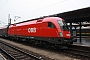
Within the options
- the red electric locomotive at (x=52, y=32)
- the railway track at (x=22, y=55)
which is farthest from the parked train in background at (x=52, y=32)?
the railway track at (x=22, y=55)

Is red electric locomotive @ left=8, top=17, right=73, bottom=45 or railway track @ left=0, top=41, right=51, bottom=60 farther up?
red electric locomotive @ left=8, top=17, right=73, bottom=45

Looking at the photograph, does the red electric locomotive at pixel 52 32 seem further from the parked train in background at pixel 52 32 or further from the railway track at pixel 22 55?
the railway track at pixel 22 55

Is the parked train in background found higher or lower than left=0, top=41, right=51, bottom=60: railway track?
higher

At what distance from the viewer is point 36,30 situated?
1719 centimetres

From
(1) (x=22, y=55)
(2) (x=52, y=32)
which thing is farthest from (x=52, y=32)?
(1) (x=22, y=55)

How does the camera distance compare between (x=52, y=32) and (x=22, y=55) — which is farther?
(x=52, y=32)

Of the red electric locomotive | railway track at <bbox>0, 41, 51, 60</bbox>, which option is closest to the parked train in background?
the red electric locomotive

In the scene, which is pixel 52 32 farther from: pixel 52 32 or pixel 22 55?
pixel 22 55

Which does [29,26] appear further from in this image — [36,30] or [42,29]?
[42,29]

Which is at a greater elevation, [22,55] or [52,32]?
[52,32]

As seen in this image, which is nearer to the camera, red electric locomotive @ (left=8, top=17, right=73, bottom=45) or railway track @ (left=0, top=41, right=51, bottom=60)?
railway track @ (left=0, top=41, right=51, bottom=60)

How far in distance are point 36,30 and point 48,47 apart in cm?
254

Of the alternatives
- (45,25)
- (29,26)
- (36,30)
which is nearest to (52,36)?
(45,25)

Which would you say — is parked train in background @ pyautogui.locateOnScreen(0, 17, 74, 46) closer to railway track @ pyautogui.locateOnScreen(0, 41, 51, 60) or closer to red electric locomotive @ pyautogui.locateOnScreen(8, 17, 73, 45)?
red electric locomotive @ pyautogui.locateOnScreen(8, 17, 73, 45)
